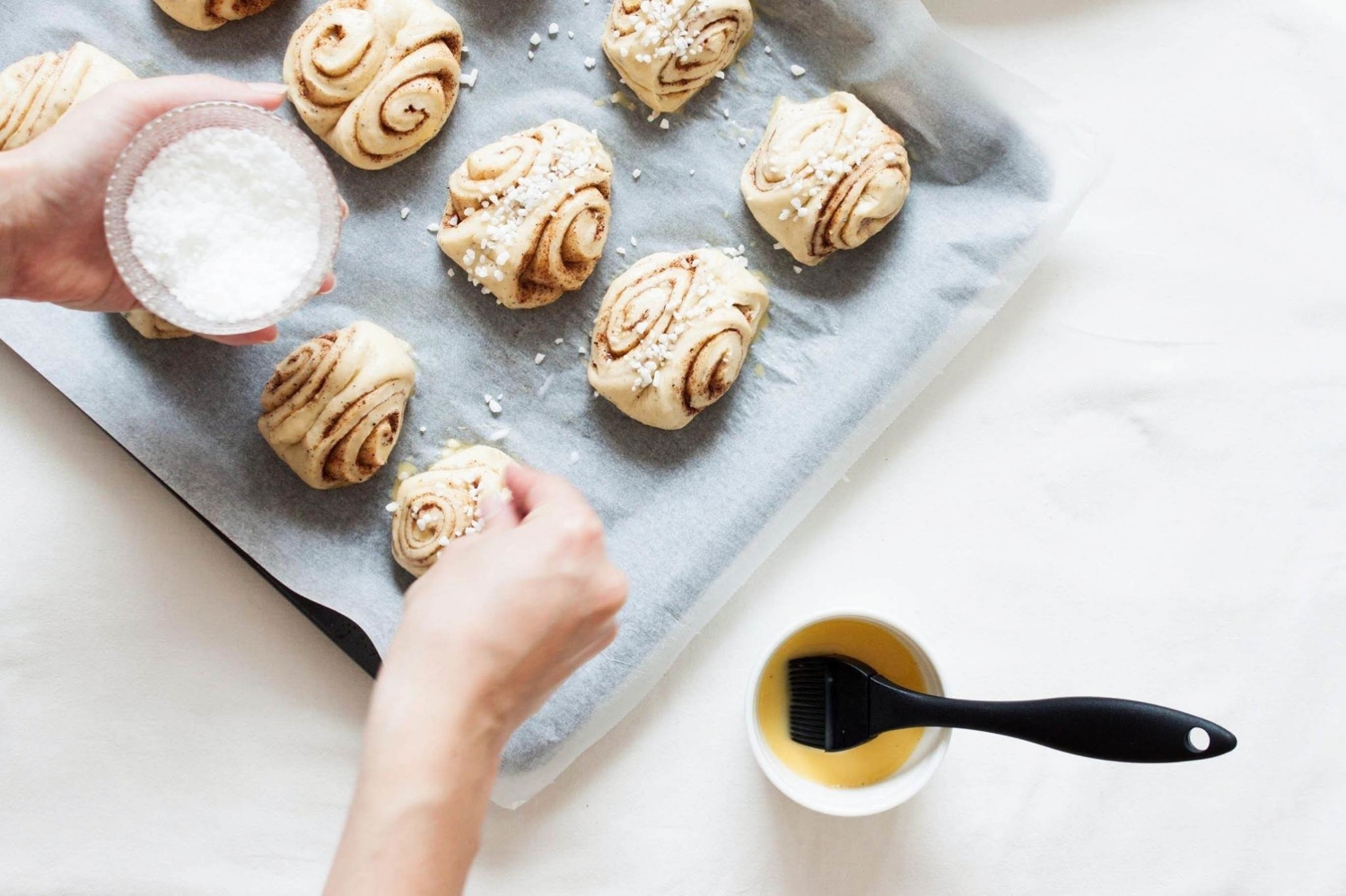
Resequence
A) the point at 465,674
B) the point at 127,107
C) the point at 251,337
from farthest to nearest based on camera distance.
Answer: the point at 251,337 < the point at 127,107 < the point at 465,674

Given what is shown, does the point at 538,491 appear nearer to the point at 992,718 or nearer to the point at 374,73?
the point at 992,718

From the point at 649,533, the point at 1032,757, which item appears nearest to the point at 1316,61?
the point at 1032,757

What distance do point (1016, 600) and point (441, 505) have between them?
3.73ft

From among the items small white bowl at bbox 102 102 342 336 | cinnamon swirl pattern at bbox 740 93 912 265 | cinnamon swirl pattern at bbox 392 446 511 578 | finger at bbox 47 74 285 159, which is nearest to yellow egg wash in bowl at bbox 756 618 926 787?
cinnamon swirl pattern at bbox 392 446 511 578

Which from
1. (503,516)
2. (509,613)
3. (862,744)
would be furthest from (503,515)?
(862,744)

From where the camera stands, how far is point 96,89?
1.92 meters

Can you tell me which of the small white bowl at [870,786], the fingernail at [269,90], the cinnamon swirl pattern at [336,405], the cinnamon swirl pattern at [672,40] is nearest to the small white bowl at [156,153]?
the fingernail at [269,90]

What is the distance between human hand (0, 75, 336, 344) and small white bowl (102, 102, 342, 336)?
0.10 metres

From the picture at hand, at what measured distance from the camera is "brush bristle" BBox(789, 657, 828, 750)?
6.13ft

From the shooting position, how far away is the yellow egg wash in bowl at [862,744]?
74.1 inches

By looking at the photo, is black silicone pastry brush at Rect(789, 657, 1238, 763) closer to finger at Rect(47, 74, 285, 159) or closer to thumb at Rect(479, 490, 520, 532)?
thumb at Rect(479, 490, 520, 532)

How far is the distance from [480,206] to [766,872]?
1.40m

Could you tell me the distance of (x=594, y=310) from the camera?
206 centimetres

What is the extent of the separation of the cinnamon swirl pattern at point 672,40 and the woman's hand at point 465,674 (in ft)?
3.00
